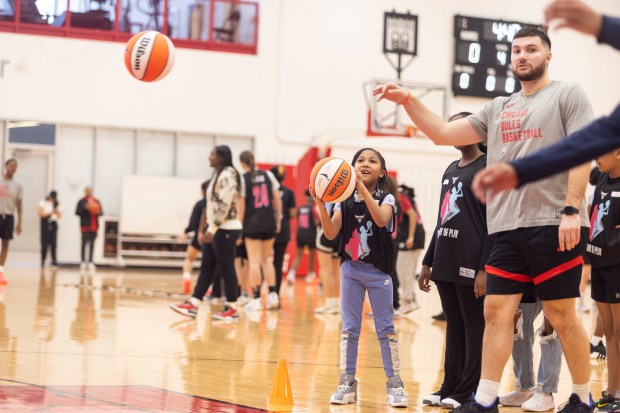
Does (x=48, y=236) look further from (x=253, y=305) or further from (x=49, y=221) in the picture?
(x=253, y=305)

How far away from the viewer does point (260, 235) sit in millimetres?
11883

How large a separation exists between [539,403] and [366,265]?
1.37m

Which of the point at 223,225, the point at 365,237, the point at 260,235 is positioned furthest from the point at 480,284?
the point at 260,235

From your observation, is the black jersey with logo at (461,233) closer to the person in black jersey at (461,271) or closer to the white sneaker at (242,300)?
the person in black jersey at (461,271)

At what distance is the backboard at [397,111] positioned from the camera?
2042 centimetres

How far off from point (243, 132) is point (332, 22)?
383cm

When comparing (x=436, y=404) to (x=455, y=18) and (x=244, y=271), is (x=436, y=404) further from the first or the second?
(x=455, y=18)

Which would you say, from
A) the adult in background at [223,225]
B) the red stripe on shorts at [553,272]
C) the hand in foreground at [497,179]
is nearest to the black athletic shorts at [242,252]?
the adult in background at [223,225]

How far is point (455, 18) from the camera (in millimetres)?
23891

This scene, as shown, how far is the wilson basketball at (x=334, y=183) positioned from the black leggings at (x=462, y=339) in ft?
2.70

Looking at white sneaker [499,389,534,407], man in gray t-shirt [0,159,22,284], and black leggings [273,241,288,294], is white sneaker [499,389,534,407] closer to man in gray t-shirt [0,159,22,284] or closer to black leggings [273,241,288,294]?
black leggings [273,241,288,294]

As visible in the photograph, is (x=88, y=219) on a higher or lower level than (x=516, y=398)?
lower

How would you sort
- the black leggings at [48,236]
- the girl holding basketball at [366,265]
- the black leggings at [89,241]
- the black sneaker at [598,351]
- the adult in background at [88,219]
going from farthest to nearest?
1. the black leggings at [89,241]
2. the adult in background at [88,219]
3. the black leggings at [48,236]
4. the black sneaker at [598,351]
5. the girl holding basketball at [366,265]

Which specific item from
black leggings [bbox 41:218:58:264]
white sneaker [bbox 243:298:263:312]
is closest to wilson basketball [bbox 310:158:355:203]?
white sneaker [bbox 243:298:263:312]
